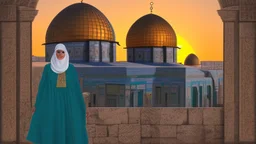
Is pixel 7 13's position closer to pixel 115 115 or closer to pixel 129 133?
pixel 115 115

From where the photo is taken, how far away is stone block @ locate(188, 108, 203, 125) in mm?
6941

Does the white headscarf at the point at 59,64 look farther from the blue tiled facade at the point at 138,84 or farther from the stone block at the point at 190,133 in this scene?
the blue tiled facade at the point at 138,84

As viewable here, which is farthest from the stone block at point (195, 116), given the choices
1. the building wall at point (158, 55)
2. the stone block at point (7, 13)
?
the building wall at point (158, 55)

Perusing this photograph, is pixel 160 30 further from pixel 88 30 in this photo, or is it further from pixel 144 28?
pixel 88 30

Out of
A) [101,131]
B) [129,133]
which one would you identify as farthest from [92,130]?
[129,133]

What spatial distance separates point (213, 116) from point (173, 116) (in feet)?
2.20

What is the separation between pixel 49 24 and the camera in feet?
98.4

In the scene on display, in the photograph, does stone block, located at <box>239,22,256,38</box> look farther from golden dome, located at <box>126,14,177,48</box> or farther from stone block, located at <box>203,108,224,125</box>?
golden dome, located at <box>126,14,177,48</box>

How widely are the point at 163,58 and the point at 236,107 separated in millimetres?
29125

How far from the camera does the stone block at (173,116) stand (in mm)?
6969

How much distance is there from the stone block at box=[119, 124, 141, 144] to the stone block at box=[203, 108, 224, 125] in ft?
3.75

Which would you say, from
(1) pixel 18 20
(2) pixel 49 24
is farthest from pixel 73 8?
(1) pixel 18 20

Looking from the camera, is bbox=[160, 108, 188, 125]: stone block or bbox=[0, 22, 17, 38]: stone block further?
bbox=[160, 108, 188, 125]: stone block

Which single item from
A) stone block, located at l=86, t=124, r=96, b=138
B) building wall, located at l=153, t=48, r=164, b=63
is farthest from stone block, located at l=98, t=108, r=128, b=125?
building wall, located at l=153, t=48, r=164, b=63
